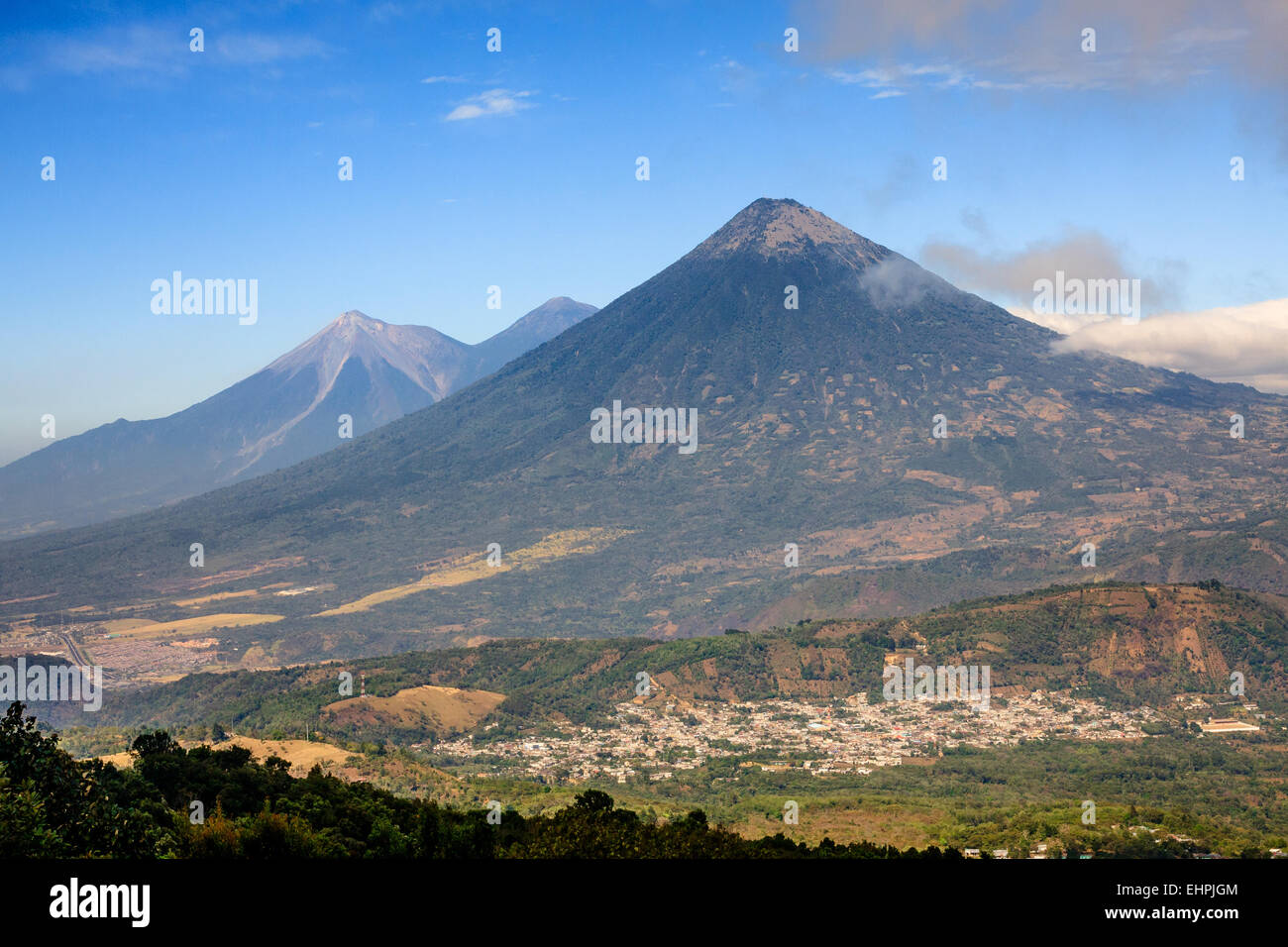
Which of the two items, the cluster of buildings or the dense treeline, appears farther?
the cluster of buildings

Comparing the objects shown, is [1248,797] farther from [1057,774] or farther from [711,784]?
[711,784]

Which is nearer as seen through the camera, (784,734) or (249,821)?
(249,821)

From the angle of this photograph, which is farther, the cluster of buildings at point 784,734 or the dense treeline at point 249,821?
the cluster of buildings at point 784,734

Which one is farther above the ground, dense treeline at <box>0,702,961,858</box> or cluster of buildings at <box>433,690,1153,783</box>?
dense treeline at <box>0,702,961,858</box>

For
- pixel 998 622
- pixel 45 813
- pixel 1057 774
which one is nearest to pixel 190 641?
pixel 998 622

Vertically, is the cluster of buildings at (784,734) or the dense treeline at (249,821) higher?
the dense treeline at (249,821)

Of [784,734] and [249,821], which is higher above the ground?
[249,821]
